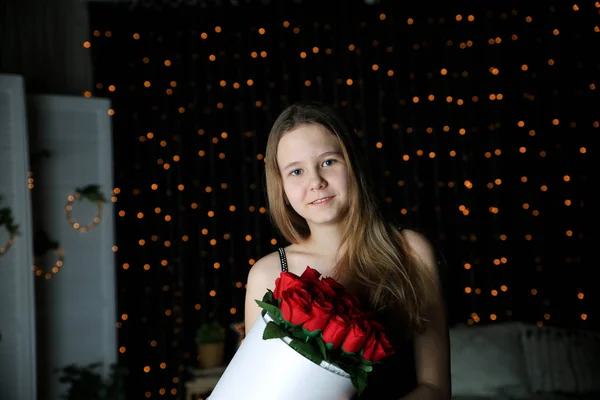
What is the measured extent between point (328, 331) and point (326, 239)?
1.62 feet

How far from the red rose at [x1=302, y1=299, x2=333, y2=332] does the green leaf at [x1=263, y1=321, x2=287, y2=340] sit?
0.13ft

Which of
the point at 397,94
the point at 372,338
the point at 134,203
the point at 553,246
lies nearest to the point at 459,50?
the point at 397,94

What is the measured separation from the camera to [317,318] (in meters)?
0.95

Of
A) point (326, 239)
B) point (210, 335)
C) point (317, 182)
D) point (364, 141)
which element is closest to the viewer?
point (317, 182)

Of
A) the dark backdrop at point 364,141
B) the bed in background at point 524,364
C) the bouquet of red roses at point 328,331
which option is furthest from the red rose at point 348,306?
the dark backdrop at point 364,141

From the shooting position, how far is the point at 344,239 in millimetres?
1365

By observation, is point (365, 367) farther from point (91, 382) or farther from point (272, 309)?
point (91, 382)

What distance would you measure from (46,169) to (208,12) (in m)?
1.36

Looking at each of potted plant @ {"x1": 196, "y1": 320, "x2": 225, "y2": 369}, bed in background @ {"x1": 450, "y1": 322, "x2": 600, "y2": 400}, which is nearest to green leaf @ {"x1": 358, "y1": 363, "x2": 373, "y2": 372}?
bed in background @ {"x1": 450, "y1": 322, "x2": 600, "y2": 400}

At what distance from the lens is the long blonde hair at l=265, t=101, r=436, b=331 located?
1.27 m

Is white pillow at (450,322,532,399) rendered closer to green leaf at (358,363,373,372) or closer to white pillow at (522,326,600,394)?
white pillow at (522,326,600,394)

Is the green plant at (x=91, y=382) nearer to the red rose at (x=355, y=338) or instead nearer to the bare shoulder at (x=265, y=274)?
the bare shoulder at (x=265, y=274)

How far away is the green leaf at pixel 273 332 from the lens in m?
0.96

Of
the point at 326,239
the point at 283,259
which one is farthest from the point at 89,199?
the point at 326,239
